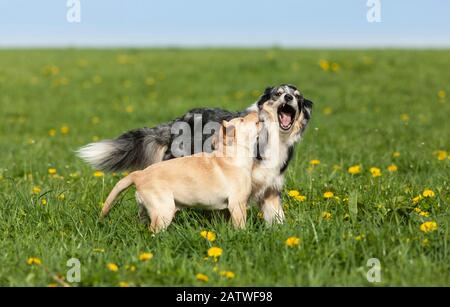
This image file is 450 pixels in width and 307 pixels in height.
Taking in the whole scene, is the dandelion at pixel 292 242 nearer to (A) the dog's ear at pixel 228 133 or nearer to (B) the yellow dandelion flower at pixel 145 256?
(B) the yellow dandelion flower at pixel 145 256

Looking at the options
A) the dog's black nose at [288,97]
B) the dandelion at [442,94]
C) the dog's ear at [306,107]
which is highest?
the dandelion at [442,94]

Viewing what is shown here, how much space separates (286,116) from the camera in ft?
17.1

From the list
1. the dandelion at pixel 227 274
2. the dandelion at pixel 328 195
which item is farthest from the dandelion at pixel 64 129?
the dandelion at pixel 227 274

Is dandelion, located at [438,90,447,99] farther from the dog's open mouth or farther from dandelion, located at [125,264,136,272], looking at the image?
dandelion, located at [125,264,136,272]

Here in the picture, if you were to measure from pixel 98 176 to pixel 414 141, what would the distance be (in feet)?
15.1

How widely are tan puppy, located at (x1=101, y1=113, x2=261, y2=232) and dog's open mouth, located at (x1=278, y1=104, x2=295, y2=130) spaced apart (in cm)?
45

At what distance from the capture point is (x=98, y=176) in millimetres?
6539

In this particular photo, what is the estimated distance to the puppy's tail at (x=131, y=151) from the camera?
19.4 ft

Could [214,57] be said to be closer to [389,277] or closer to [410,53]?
[410,53]

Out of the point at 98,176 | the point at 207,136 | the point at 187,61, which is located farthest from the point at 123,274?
the point at 187,61

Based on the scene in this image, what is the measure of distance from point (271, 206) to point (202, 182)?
2.35 ft

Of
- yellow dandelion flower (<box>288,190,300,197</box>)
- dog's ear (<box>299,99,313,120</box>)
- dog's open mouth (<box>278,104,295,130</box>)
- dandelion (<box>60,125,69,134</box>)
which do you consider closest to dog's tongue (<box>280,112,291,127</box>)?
dog's open mouth (<box>278,104,295,130</box>)

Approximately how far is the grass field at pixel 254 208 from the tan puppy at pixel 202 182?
15cm
